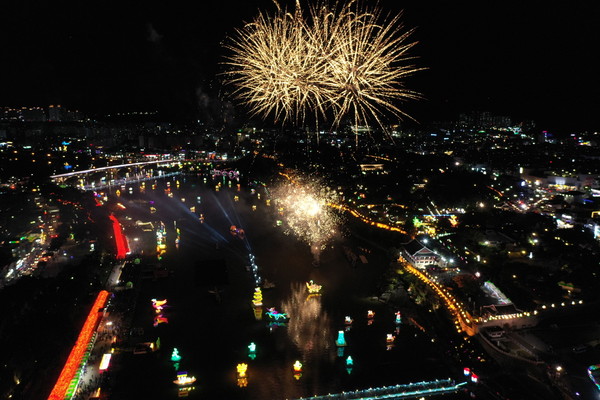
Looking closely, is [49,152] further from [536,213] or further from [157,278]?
[536,213]

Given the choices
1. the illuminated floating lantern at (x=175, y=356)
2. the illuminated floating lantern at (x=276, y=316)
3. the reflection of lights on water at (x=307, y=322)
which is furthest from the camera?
the illuminated floating lantern at (x=276, y=316)

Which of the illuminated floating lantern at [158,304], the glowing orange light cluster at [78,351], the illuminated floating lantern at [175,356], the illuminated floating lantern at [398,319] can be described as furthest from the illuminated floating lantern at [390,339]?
the glowing orange light cluster at [78,351]

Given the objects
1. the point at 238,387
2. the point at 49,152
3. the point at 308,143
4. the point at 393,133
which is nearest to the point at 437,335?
the point at 238,387

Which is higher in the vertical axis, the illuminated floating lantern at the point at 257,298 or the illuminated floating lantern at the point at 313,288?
the illuminated floating lantern at the point at 257,298

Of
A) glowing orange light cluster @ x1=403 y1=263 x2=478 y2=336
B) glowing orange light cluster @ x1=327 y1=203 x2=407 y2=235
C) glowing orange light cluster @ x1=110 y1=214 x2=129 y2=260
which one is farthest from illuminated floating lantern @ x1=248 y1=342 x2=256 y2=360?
glowing orange light cluster @ x1=327 y1=203 x2=407 y2=235

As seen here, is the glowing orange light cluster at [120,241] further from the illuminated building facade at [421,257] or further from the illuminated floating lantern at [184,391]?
the illuminated building facade at [421,257]

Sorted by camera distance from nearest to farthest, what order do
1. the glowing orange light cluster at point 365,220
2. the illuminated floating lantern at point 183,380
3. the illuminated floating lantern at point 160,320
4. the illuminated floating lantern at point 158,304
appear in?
1. the illuminated floating lantern at point 183,380
2. the illuminated floating lantern at point 160,320
3. the illuminated floating lantern at point 158,304
4. the glowing orange light cluster at point 365,220
